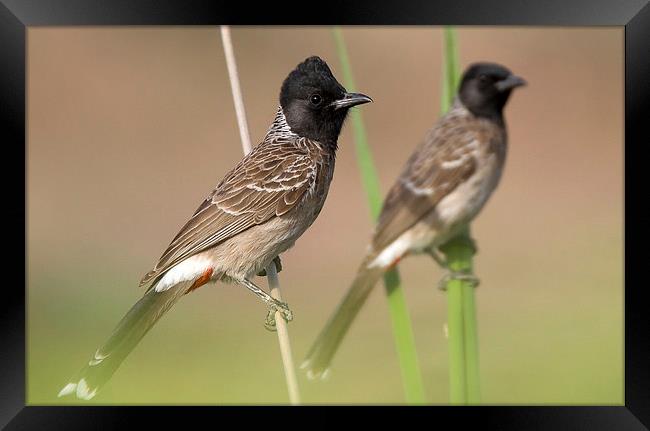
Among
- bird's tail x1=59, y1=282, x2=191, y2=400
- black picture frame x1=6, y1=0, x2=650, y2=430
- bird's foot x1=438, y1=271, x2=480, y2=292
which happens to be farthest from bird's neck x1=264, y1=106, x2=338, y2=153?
bird's foot x1=438, y1=271, x2=480, y2=292

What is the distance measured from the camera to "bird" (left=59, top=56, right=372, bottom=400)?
2691 millimetres

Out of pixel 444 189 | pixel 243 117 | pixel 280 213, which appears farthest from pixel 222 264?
pixel 444 189

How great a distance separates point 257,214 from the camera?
9.18 feet

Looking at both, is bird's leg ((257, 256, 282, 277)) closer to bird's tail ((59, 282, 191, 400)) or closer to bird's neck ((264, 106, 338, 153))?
bird's tail ((59, 282, 191, 400))

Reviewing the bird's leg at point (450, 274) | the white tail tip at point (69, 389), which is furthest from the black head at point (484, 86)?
the white tail tip at point (69, 389)

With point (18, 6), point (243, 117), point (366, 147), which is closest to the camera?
point (366, 147)

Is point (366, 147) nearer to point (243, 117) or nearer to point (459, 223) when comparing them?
point (459, 223)

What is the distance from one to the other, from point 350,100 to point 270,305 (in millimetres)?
818

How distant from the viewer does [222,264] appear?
2775 mm

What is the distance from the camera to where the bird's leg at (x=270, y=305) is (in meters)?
2.61

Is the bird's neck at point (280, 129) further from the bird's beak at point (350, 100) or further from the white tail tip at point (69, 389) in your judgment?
the white tail tip at point (69, 389)

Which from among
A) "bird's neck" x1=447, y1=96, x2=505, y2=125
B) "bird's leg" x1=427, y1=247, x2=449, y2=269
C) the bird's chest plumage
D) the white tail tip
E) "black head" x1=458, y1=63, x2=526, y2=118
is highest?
"black head" x1=458, y1=63, x2=526, y2=118

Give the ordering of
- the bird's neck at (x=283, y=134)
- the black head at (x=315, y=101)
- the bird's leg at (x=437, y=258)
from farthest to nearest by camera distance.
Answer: the bird's neck at (x=283, y=134)
the black head at (x=315, y=101)
the bird's leg at (x=437, y=258)

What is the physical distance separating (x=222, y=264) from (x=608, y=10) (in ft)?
5.69
